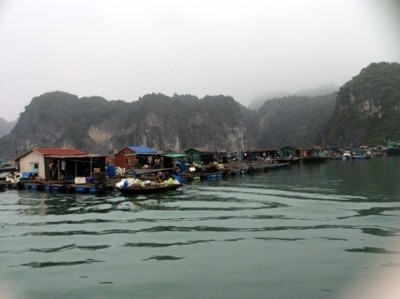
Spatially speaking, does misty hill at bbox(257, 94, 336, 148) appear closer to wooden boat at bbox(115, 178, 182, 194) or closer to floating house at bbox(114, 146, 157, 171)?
floating house at bbox(114, 146, 157, 171)

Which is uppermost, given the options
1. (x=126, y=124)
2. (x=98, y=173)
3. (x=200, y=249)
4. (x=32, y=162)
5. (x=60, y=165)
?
(x=126, y=124)

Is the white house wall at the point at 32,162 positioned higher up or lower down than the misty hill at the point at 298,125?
lower down

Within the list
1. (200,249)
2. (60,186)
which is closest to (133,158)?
(60,186)

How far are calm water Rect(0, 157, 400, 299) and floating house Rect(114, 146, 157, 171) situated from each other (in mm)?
20720

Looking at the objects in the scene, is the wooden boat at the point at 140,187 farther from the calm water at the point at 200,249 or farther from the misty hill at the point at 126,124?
the misty hill at the point at 126,124

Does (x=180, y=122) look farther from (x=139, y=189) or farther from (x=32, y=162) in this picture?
(x=139, y=189)

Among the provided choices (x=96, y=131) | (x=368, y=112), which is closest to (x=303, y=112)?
(x=368, y=112)

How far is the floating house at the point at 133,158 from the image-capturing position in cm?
4203

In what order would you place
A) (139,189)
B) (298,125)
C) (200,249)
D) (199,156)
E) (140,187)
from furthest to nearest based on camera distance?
(298,125) → (199,156) → (140,187) → (139,189) → (200,249)

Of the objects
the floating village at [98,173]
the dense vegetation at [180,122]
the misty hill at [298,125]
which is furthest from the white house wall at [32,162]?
the misty hill at [298,125]

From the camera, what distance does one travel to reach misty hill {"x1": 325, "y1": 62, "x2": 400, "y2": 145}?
116188 millimetres

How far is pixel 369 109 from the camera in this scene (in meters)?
124

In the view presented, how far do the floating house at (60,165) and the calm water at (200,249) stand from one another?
8562 millimetres

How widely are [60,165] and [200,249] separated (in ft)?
71.6
